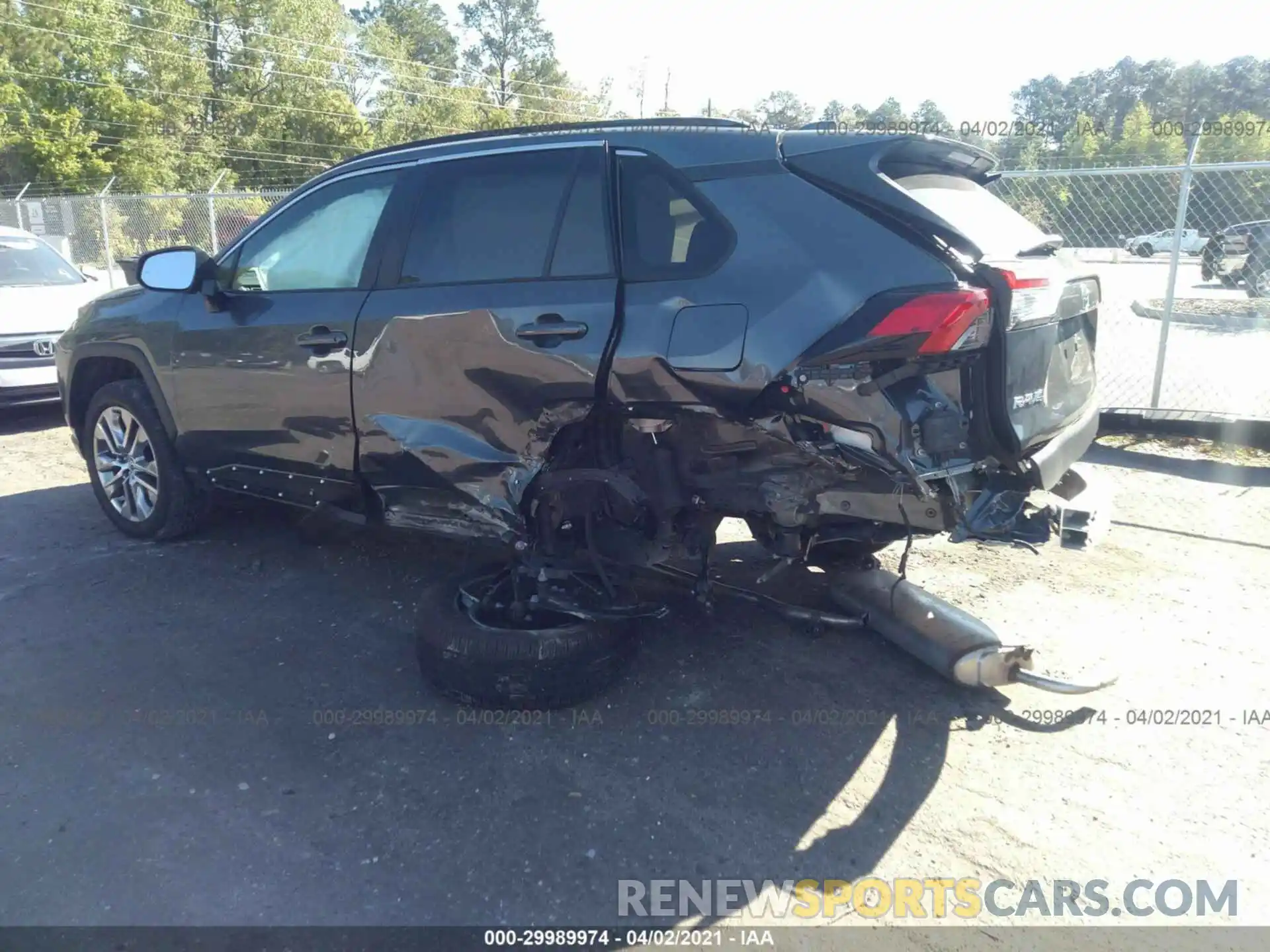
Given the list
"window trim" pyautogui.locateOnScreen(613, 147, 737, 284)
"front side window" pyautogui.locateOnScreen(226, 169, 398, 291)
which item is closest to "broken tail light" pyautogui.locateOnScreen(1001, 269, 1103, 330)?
"window trim" pyautogui.locateOnScreen(613, 147, 737, 284)

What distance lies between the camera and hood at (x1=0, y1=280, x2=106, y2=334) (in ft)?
27.1

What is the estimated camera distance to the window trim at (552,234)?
3.60 metres

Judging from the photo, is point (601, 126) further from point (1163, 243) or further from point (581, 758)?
point (1163, 243)

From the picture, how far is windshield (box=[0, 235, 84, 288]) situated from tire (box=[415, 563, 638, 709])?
7654 mm

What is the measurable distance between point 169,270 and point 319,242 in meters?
0.86

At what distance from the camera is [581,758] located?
335cm

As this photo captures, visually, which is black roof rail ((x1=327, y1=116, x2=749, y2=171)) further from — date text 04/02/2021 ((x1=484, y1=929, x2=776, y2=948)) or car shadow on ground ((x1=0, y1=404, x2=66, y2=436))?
car shadow on ground ((x1=0, y1=404, x2=66, y2=436))

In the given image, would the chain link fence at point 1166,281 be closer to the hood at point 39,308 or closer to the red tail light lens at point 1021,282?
the red tail light lens at point 1021,282

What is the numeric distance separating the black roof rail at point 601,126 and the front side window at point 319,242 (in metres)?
0.21

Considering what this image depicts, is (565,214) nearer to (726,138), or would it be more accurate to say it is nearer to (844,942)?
(726,138)

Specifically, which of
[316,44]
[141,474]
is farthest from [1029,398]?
[316,44]

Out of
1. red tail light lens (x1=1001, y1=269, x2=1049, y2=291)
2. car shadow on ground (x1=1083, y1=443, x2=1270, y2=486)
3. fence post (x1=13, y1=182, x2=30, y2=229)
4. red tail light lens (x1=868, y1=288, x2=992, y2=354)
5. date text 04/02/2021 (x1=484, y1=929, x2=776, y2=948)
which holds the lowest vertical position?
date text 04/02/2021 (x1=484, y1=929, x2=776, y2=948)

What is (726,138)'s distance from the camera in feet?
11.4

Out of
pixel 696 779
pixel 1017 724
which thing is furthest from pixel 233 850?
pixel 1017 724
